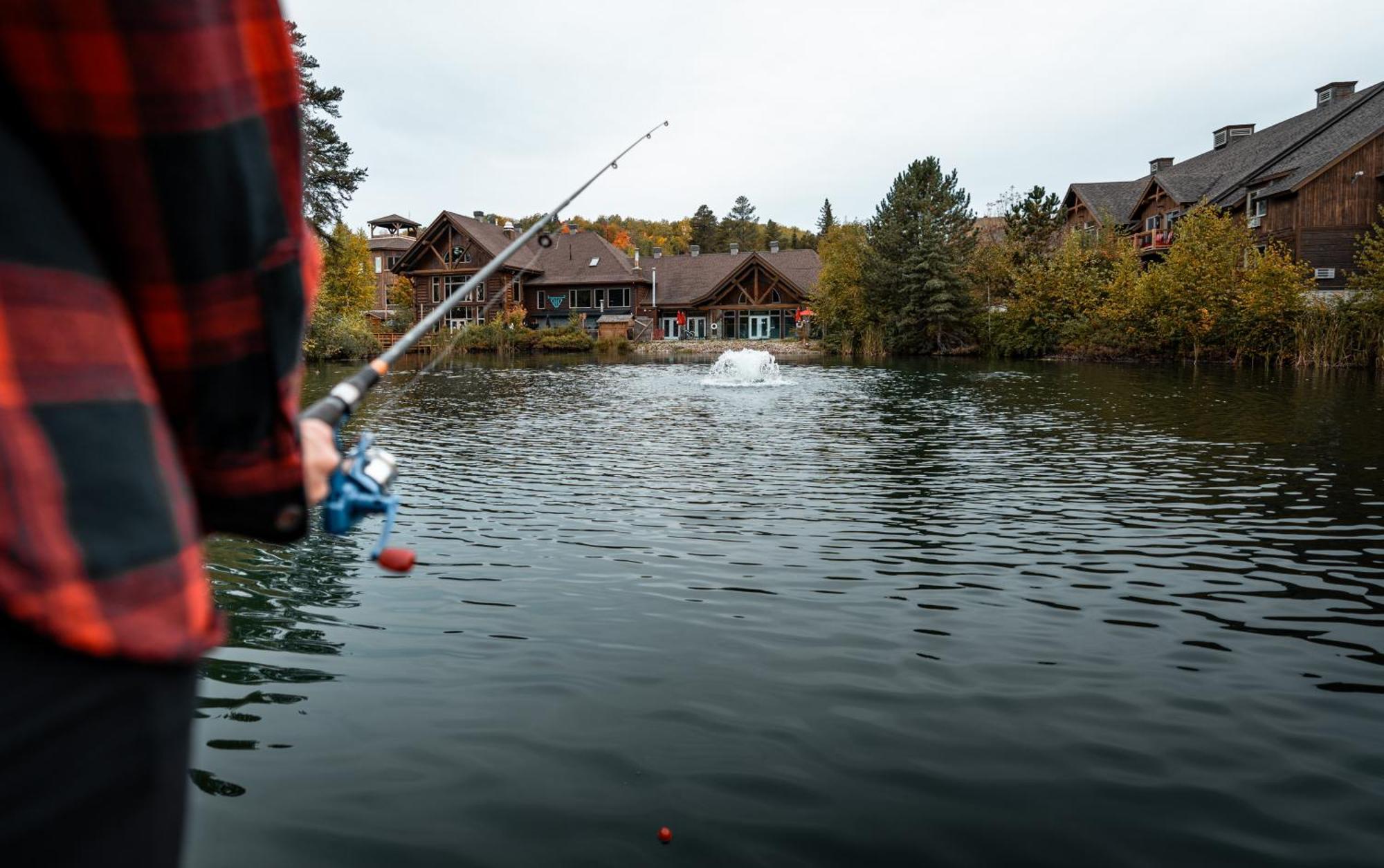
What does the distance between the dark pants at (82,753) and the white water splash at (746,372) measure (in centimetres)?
3247

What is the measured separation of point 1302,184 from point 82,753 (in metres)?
59.3

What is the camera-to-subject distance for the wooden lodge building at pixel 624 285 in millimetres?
74438

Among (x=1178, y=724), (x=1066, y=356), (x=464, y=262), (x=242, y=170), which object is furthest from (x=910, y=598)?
(x=464, y=262)

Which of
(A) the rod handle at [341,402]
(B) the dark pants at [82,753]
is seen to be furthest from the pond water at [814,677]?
(B) the dark pants at [82,753]

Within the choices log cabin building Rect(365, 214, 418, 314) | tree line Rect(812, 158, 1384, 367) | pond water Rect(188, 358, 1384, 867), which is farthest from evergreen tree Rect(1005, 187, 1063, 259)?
log cabin building Rect(365, 214, 418, 314)

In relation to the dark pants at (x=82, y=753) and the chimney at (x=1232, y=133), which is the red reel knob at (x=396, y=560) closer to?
the dark pants at (x=82, y=753)

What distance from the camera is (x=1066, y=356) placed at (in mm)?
52719

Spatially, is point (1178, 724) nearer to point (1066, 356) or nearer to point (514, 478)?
point (514, 478)

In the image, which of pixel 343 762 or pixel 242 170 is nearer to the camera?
pixel 242 170

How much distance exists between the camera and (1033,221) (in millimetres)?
59250

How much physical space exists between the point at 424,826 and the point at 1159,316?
50000 mm

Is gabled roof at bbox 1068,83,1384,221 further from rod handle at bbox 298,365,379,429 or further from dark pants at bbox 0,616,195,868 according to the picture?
dark pants at bbox 0,616,195,868

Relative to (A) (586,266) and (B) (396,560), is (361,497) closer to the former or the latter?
(B) (396,560)

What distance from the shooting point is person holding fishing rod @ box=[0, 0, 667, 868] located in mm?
1070
